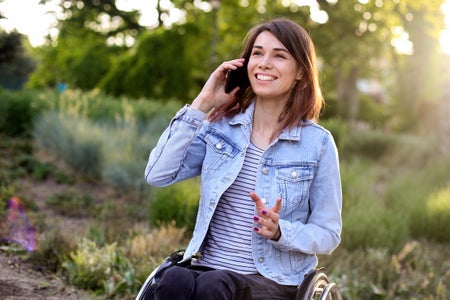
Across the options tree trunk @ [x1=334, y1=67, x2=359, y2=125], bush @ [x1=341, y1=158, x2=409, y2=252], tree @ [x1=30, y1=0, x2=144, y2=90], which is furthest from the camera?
tree trunk @ [x1=334, y1=67, x2=359, y2=125]

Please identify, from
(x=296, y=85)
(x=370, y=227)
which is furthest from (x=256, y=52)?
(x=370, y=227)

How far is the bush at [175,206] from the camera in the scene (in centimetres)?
604

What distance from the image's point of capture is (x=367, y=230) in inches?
247

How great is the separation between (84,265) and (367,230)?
2921mm

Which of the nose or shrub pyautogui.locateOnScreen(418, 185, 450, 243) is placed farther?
shrub pyautogui.locateOnScreen(418, 185, 450, 243)

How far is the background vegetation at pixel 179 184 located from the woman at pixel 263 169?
65.4 inches

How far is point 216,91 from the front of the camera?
10.3 ft

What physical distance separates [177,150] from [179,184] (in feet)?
11.5

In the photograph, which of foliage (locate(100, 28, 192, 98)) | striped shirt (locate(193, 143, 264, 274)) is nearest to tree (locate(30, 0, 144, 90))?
foliage (locate(100, 28, 192, 98))

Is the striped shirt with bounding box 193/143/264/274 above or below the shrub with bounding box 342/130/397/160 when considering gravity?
above

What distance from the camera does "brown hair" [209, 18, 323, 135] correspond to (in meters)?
2.94

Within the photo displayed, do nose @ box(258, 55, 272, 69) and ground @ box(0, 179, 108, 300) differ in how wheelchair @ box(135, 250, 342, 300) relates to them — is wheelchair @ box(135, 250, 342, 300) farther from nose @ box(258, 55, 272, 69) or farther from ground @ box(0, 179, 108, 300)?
ground @ box(0, 179, 108, 300)

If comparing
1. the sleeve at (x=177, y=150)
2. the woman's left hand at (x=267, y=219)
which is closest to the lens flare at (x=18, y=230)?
the sleeve at (x=177, y=150)

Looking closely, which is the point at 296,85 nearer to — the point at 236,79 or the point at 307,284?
the point at 236,79
